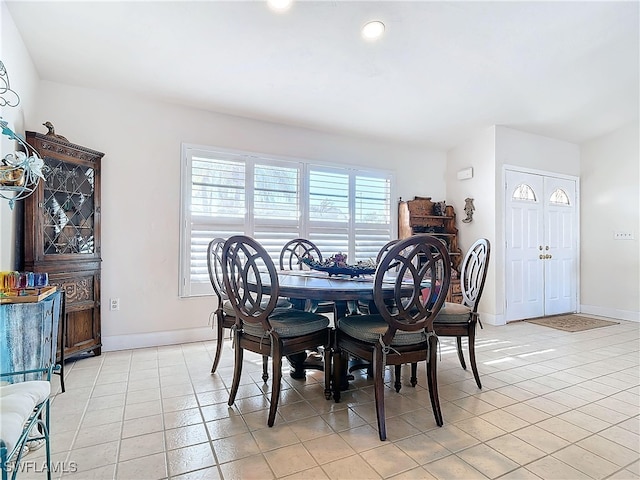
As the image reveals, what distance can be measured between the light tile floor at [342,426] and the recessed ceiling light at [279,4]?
2784mm

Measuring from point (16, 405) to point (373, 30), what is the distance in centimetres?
318

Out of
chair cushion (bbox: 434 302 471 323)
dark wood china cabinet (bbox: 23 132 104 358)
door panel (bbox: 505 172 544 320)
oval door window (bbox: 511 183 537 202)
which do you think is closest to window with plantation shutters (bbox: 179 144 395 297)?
dark wood china cabinet (bbox: 23 132 104 358)

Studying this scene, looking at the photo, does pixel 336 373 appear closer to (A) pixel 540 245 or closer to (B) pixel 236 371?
(B) pixel 236 371

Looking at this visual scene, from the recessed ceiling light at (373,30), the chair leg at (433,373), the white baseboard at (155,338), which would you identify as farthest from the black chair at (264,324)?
the recessed ceiling light at (373,30)

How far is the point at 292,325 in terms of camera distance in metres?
2.13

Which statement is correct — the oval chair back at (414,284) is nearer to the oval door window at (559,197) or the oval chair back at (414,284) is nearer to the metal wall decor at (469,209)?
the metal wall decor at (469,209)

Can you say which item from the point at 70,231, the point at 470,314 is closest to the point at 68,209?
the point at 70,231

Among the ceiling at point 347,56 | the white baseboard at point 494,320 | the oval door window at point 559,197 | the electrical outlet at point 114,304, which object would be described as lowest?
the white baseboard at point 494,320

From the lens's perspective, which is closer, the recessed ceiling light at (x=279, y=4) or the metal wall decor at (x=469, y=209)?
the recessed ceiling light at (x=279, y=4)

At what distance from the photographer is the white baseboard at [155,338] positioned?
336 cm

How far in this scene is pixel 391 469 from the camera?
1591 mm

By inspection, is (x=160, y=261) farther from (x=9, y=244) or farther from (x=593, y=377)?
(x=593, y=377)

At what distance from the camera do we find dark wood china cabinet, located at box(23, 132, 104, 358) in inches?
105

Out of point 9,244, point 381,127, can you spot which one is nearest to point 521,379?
point 381,127
